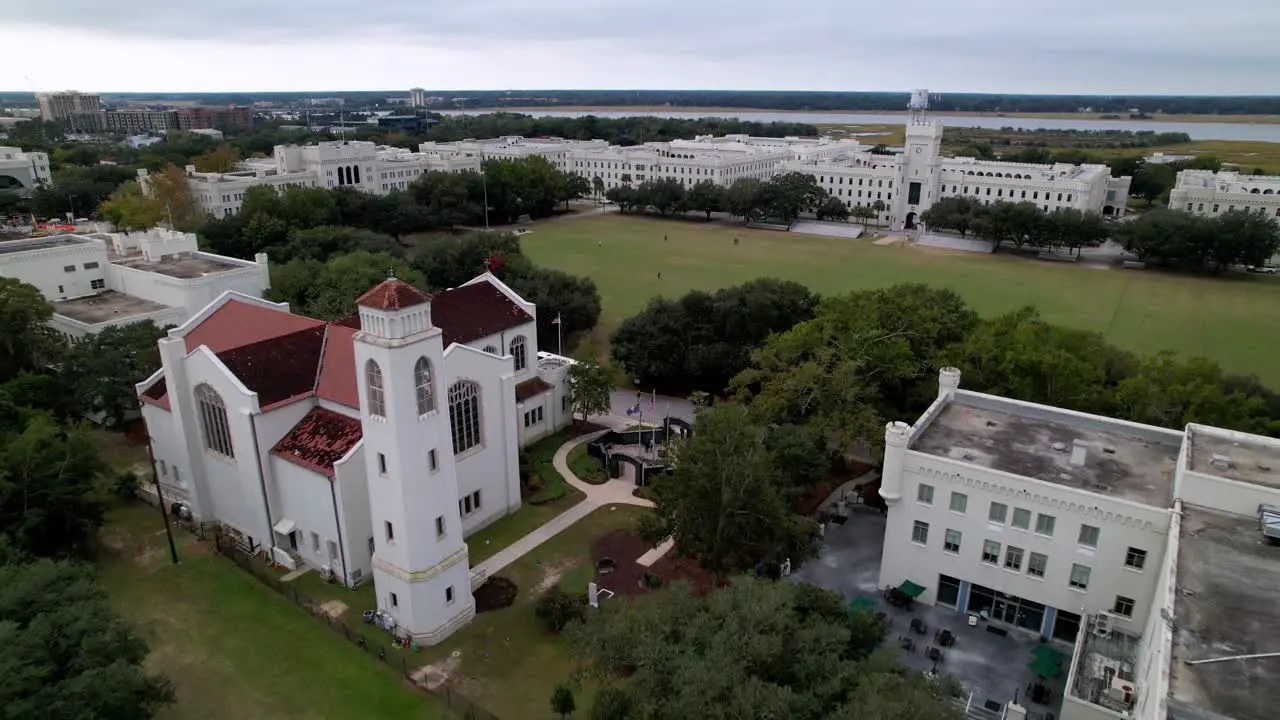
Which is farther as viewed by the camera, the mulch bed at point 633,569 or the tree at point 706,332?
the tree at point 706,332

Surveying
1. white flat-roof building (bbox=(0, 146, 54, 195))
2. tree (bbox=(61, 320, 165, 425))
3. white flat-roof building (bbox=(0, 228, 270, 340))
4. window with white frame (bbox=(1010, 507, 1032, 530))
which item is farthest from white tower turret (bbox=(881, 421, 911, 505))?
white flat-roof building (bbox=(0, 146, 54, 195))

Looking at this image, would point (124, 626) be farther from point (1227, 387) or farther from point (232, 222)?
point (232, 222)

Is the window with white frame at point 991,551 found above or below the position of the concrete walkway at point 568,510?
above

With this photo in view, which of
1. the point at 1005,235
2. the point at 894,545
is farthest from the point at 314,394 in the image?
the point at 1005,235

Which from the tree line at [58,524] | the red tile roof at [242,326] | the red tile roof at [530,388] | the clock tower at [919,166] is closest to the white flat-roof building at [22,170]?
the tree line at [58,524]

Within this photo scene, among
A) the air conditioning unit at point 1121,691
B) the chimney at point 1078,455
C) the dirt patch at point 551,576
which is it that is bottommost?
the dirt patch at point 551,576

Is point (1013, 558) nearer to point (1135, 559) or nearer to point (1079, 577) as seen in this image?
point (1079, 577)

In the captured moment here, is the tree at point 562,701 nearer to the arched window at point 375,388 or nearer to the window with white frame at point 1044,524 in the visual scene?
the arched window at point 375,388
